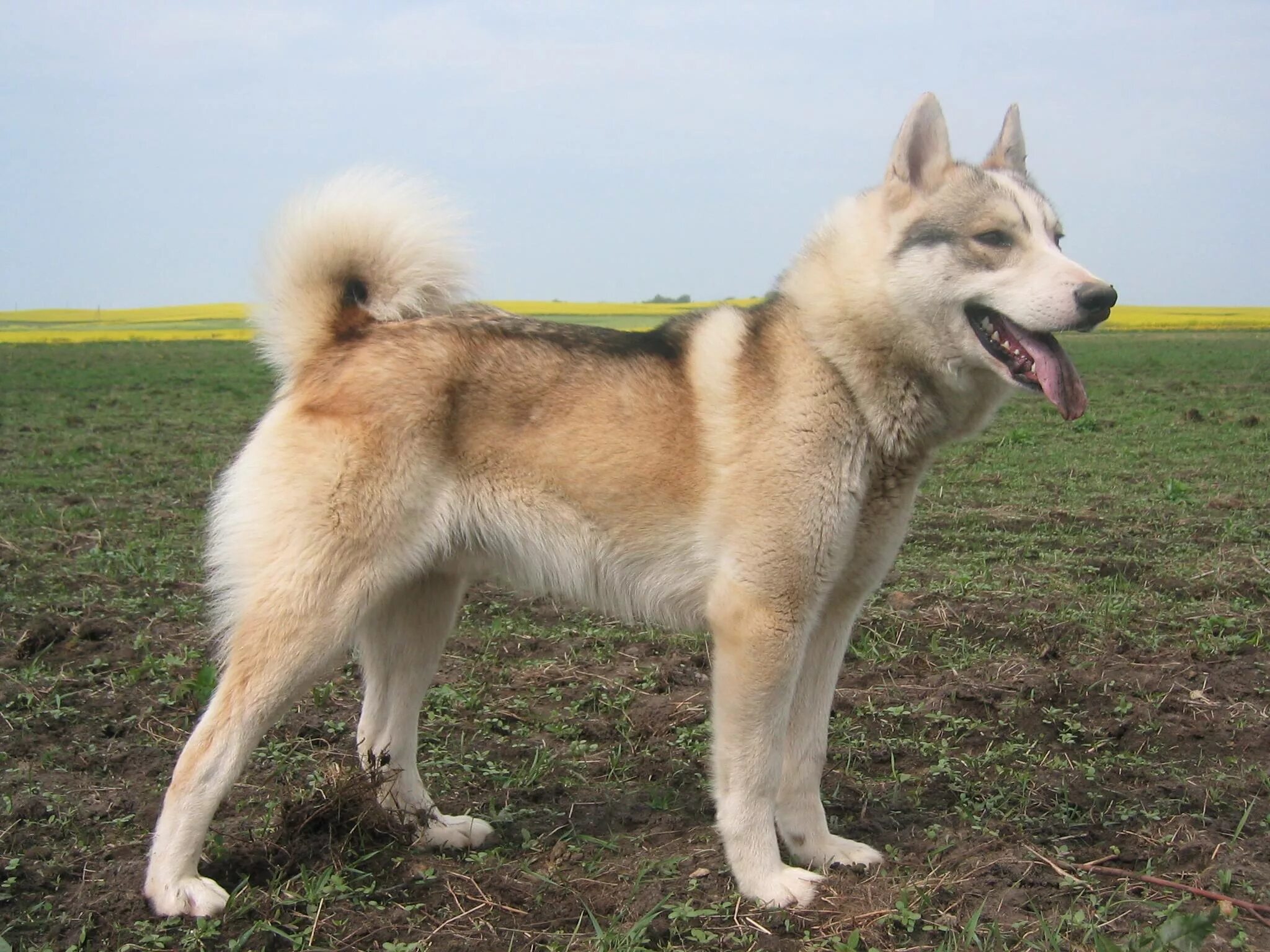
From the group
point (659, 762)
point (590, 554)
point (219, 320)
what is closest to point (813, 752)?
point (659, 762)

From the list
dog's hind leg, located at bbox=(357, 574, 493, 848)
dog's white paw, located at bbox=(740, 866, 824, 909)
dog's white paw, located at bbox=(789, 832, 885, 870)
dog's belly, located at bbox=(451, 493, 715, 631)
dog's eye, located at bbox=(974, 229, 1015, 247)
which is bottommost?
dog's white paw, located at bbox=(789, 832, 885, 870)

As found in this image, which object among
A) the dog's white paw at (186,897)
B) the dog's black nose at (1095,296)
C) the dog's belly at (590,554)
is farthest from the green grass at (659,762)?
the dog's black nose at (1095,296)

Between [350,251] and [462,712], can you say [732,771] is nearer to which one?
[462,712]

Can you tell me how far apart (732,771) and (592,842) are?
594mm

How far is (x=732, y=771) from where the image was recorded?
11.2ft

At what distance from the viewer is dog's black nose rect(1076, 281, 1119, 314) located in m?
3.21

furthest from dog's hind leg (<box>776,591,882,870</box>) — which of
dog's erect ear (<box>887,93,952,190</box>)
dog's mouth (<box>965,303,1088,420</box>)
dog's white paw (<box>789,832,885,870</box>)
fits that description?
dog's erect ear (<box>887,93,952,190</box>)

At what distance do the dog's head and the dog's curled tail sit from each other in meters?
1.53

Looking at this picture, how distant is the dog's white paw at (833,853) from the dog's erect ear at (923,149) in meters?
2.11

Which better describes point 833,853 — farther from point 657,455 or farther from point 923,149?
point 923,149

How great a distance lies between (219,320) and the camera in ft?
147

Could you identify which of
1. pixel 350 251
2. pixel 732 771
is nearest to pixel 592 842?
pixel 732 771

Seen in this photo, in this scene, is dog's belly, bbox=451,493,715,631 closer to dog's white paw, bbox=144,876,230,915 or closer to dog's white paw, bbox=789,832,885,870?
dog's white paw, bbox=789,832,885,870

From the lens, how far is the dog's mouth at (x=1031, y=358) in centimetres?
333
